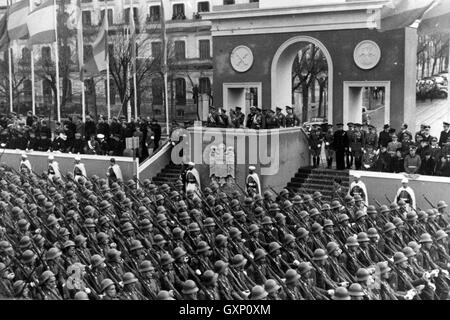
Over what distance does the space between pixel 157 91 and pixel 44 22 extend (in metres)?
9.82

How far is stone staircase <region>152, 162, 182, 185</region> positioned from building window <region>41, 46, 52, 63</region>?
12574mm

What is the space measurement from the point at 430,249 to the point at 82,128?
547 inches

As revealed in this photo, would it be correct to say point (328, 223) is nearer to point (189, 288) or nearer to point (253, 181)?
point (189, 288)

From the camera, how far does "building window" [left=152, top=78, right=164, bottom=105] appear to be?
110 ft

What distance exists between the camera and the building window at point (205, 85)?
31.6m

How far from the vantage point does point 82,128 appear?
22812 millimetres

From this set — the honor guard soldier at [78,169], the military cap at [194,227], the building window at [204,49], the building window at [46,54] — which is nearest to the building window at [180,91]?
the building window at [204,49]

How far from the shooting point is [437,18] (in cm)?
1741

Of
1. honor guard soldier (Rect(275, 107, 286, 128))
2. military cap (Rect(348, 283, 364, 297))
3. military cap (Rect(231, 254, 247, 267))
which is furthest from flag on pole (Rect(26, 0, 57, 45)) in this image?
military cap (Rect(348, 283, 364, 297))

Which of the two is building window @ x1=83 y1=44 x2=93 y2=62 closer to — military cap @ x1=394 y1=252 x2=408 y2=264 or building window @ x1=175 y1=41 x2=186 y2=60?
building window @ x1=175 y1=41 x2=186 y2=60

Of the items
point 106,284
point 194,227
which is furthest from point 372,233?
point 106,284

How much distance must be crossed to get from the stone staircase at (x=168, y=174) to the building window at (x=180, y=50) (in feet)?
33.2

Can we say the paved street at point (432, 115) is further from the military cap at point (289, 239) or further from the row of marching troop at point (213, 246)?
the military cap at point (289, 239)
